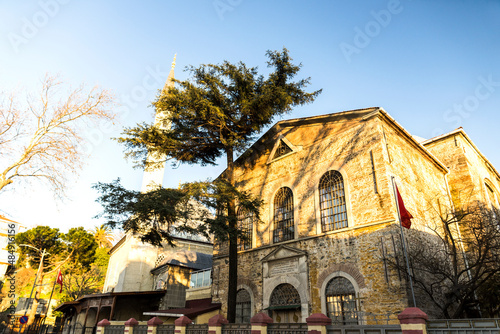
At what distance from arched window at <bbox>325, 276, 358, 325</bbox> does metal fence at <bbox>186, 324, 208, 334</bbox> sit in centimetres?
434

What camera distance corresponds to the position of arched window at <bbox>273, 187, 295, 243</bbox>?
14117 mm

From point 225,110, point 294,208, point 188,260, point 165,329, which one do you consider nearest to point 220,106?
point 225,110

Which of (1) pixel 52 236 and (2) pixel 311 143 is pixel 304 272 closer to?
(2) pixel 311 143

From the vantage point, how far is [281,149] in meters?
16.1

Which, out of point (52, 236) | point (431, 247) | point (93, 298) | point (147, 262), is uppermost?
point (52, 236)

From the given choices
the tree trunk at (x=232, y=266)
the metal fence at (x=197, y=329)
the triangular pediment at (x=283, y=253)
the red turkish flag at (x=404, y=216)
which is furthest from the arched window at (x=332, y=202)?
the metal fence at (x=197, y=329)

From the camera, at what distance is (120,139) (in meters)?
14.4

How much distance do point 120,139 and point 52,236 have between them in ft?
68.0

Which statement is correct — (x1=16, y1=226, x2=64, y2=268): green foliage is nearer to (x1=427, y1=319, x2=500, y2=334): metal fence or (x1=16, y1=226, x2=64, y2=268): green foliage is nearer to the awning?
the awning

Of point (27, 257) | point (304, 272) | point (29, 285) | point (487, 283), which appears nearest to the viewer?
point (487, 283)

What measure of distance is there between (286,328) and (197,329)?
12.1 feet

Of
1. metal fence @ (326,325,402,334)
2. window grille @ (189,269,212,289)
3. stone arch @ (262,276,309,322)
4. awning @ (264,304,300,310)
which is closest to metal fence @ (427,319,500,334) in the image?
metal fence @ (326,325,402,334)

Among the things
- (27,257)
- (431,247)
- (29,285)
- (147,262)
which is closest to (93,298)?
(147,262)

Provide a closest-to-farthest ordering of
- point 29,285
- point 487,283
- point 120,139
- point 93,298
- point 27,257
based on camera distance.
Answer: point 487,283, point 120,139, point 93,298, point 27,257, point 29,285
